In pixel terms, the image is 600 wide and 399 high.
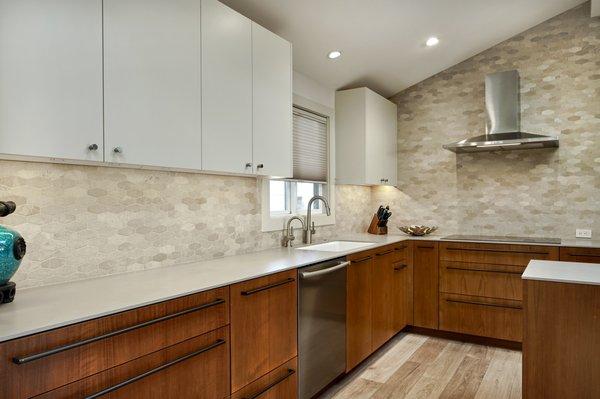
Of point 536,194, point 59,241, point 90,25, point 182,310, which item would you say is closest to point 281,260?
point 182,310

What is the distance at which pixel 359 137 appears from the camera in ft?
13.0

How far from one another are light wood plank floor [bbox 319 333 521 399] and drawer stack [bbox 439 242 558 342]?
0.20m

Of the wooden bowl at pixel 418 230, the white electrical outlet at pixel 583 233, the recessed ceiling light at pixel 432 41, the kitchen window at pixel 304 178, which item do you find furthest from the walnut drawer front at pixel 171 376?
the white electrical outlet at pixel 583 233

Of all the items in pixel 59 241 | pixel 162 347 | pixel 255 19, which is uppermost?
pixel 255 19

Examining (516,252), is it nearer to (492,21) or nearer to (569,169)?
(569,169)

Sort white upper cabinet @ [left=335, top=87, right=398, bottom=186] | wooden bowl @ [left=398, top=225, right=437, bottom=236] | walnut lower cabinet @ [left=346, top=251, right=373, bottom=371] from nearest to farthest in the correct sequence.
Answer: walnut lower cabinet @ [left=346, top=251, right=373, bottom=371], white upper cabinet @ [left=335, top=87, right=398, bottom=186], wooden bowl @ [left=398, top=225, right=437, bottom=236]

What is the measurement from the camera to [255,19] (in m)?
2.78

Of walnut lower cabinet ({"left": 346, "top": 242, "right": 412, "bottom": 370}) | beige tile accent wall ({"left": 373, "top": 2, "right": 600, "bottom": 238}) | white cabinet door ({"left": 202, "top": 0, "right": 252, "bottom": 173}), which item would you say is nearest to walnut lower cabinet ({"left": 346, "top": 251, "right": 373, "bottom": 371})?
walnut lower cabinet ({"left": 346, "top": 242, "right": 412, "bottom": 370})

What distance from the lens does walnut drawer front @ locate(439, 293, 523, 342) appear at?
348cm

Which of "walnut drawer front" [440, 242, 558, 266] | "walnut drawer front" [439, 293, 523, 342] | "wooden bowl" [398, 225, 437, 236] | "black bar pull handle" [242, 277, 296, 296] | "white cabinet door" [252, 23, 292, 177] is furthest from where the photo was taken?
"wooden bowl" [398, 225, 437, 236]

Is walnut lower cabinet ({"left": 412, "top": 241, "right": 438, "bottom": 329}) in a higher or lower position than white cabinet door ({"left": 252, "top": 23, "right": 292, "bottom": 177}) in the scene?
lower

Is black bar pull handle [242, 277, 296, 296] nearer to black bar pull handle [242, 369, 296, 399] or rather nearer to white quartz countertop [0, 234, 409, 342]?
white quartz countertop [0, 234, 409, 342]

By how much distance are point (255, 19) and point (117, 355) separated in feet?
7.63

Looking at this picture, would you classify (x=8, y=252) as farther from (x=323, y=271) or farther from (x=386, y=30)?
(x=386, y=30)
